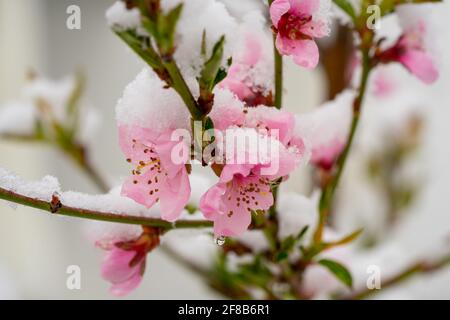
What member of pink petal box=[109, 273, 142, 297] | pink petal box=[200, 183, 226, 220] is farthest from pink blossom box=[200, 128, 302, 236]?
pink petal box=[109, 273, 142, 297]

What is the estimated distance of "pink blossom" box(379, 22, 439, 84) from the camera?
1.45 ft

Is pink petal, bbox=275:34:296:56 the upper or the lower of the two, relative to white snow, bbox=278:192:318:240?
upper

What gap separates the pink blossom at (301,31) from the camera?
35cm

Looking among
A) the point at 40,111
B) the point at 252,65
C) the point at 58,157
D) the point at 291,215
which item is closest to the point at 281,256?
the point at 291,215

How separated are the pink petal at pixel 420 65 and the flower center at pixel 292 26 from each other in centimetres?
13

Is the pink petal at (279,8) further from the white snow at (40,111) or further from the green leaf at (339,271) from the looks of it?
the white snow at (40,111)

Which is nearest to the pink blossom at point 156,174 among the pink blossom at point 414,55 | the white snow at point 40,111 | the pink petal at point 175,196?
the pink petal at point 175,196

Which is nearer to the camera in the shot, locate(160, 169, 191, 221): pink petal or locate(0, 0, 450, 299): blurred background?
locate(160, 169, 191, 221): pink petal

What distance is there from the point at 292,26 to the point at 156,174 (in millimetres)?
112

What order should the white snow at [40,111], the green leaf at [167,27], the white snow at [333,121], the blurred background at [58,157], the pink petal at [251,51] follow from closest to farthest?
the green leaf at [167,27]
the pink petal at [251,51]
the white snow at [333,121]
the white snow at [40,111]
the blurred background at [58,157]

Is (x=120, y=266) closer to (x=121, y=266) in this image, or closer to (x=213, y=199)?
(x=121, y=266)

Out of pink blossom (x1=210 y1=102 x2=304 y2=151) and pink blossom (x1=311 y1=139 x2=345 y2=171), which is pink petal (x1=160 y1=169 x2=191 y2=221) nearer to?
pink blossom (x1=210 y1=102 x2=304 y2=151)
